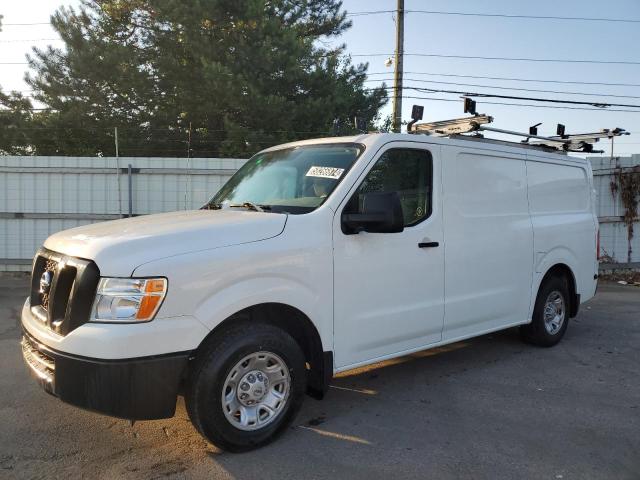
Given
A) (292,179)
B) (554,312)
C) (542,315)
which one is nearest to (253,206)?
(292,179)

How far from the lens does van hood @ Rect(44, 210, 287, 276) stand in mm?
2928

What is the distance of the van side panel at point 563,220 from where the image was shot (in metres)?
5.50

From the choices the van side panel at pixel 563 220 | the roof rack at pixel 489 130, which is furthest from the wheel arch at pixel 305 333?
the van side panel at pixel 563 220

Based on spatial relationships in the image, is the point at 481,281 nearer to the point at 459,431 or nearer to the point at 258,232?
the point at 459,431

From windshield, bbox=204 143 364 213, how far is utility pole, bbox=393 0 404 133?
34.7 feet

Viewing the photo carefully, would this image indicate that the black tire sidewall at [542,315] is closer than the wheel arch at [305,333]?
No

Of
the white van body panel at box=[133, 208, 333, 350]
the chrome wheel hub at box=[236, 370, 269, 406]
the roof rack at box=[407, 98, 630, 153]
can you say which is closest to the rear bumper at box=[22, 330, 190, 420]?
the white van body panel at box=[133, 208, 333, 350]

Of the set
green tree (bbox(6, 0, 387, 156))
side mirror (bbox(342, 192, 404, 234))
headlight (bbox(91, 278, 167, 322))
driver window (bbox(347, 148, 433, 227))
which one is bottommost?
headlight (bbox(91, 278, 167, 322))

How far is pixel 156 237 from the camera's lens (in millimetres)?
3062

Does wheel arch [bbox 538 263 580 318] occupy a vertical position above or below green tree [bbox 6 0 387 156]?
below

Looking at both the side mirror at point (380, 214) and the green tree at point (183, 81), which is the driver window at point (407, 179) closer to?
the side mirror at point (380, 214)

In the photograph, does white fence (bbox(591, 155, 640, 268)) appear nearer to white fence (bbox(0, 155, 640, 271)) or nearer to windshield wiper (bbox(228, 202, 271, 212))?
white fence (bbox(0, 155, 640, 271))

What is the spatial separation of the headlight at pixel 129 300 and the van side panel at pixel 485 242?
2.50 metres

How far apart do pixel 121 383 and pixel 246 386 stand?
0.76 meters
